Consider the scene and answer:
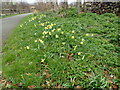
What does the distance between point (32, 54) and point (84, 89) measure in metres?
1.56

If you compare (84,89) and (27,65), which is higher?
(27,65)

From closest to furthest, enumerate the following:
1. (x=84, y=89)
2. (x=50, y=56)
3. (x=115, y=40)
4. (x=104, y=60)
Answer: (x=84, y=89)
(x=104, y=60)
(x=50, y=56)
(x=115, y=40)

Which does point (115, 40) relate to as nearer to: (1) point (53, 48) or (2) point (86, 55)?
(2) point (86, 55)

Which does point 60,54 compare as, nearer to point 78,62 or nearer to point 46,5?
point 78,62

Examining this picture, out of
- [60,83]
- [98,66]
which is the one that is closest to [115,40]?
[98,66]

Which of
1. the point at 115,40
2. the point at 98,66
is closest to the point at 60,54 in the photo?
the point at 98,66

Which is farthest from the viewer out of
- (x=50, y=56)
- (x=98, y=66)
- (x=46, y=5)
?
(x=46, y=5)

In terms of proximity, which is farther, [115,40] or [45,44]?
[115,40]

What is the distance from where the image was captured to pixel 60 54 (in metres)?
2.85

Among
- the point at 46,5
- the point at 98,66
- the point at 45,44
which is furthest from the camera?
the point at 46,5

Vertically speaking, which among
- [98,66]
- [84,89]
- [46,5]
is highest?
[46,5]

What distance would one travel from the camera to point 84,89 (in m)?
1.94

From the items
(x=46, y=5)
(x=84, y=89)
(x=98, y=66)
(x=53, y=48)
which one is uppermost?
(x=46, y=5)

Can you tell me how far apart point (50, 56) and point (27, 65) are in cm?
57
